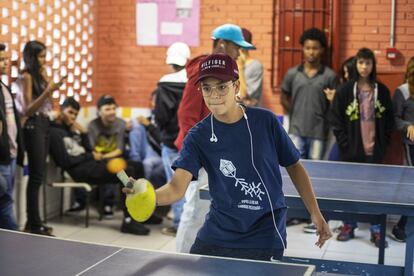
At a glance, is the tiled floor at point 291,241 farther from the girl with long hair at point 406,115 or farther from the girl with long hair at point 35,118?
the girl with long hair at point 35,118

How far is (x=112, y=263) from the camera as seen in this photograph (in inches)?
96.3

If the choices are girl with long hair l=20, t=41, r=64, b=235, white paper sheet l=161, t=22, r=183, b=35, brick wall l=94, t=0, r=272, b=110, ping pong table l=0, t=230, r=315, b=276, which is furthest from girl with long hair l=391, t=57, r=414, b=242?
ping pong table l=0, t=230, r=315, b=276

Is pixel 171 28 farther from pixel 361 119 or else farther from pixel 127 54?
pixel 361 119

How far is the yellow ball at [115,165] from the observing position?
6379 mm

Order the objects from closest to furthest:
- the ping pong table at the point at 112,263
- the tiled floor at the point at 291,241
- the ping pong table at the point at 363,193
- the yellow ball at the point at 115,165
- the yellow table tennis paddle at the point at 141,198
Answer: the ping pong table at the point at 112,263, the yellow table tennis paddle at the point at 141,198, the ping pong table at the point at 363,193, the tiled floor at the point at 291,241, the yellow ball at the point at 115,165

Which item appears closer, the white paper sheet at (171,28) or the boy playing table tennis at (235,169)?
the boy playing table tennis at (235,169)

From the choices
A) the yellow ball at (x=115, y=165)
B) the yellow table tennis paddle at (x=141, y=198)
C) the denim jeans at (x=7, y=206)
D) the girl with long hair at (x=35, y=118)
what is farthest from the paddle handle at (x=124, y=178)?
the yellow ball at (x=115, y=165)

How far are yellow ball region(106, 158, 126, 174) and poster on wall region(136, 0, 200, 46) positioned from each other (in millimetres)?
1426

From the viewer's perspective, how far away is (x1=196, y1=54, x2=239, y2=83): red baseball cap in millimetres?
2820

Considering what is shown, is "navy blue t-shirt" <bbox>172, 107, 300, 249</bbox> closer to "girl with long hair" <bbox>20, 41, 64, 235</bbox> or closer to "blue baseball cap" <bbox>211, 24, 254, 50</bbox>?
"blue baseball cap" <bbox>211, 24, 254, 50</bbox>

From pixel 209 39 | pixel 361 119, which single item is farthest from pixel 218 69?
pixel 209 39

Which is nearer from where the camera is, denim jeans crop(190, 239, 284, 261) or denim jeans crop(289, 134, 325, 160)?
denim jeans crop(190, 239, 284, 261)

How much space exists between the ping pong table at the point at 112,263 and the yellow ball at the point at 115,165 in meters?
3.69

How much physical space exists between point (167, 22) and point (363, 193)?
12.8ft
